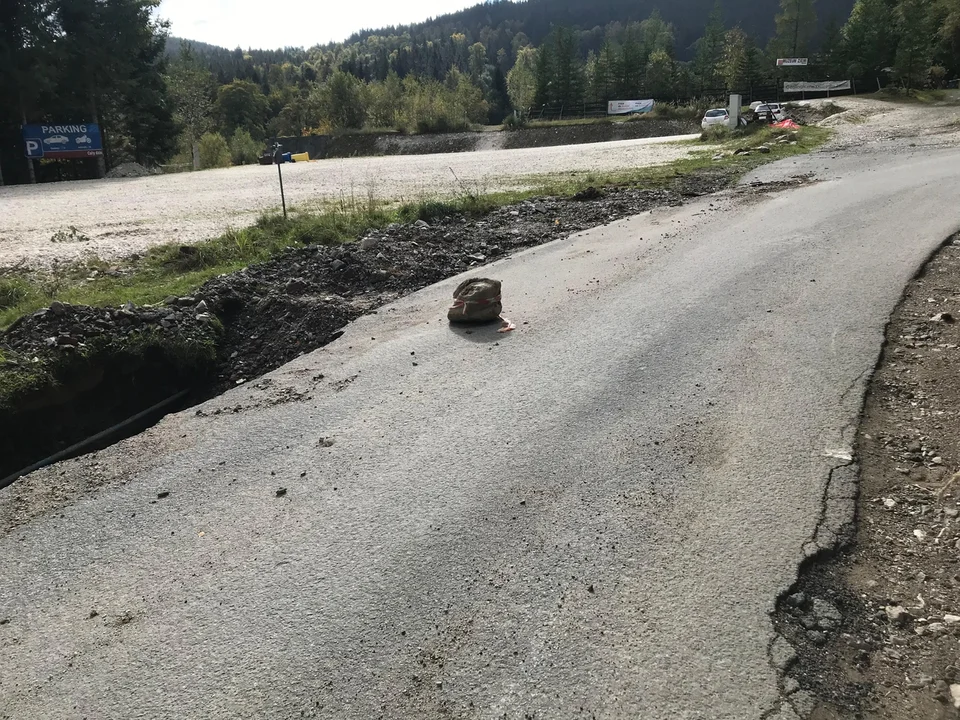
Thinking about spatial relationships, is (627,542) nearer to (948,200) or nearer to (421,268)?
(421,268)

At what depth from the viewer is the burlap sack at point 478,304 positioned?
828cm

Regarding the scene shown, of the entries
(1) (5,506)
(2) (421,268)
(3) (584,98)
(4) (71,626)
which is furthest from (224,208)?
(3) (584,98)

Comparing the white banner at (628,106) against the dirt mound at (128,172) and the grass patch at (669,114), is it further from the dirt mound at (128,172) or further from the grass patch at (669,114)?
the dirt mound at (128,172)

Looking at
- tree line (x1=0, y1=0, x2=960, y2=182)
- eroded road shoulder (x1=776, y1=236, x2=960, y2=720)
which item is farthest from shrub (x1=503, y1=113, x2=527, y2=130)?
eroded road shoulder (x1=776, y1=236, x2=960, y2=720)

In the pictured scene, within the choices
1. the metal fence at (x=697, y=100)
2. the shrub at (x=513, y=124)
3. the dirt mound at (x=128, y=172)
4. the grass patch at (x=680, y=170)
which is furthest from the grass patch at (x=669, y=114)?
the dirt mound at (x=128, y=172)

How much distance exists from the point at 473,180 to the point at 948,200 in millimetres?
15344

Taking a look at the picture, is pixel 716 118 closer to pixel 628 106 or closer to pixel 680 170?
Answer: pixel 680 170

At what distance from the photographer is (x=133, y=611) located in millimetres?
3906

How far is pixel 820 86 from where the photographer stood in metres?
59.7

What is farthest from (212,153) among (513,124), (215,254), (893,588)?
(893,588)

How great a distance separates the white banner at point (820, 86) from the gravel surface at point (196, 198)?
3322 centimetres

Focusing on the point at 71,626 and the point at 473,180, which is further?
the point at 473,180

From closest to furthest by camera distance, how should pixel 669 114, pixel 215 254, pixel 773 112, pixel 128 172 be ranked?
pixel 215 254, pixel 773 112, pixel 128 172, pixel 669 114

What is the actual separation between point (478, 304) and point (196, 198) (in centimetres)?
1952
